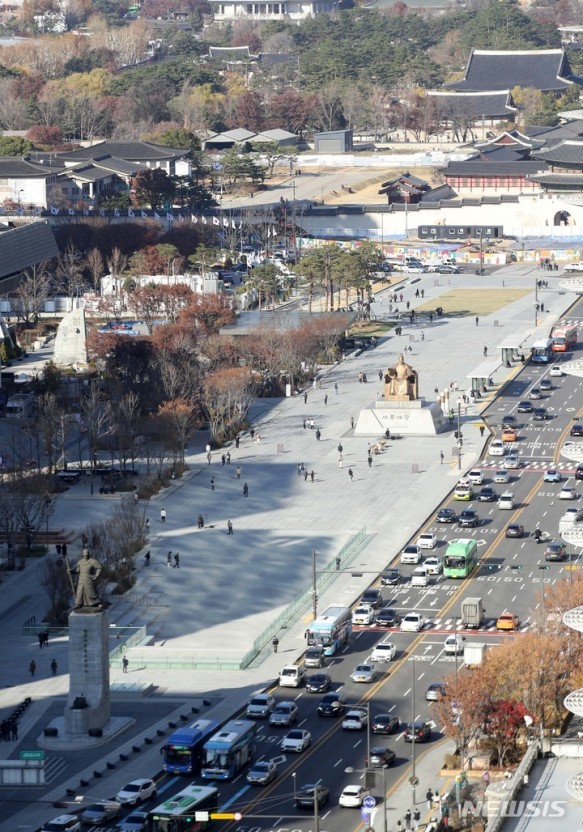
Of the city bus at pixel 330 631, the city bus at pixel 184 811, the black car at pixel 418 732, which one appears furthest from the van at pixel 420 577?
the city bus at pixel 184 811

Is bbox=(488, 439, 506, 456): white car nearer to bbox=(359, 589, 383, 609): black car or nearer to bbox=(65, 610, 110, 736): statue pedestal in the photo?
bbox=(359, 589, 383, 609): black car

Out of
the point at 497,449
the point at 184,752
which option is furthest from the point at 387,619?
the point at 497,449

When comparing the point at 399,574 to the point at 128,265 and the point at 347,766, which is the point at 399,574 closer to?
the point at 347,766

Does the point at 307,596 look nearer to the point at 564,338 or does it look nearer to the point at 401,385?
the point at 401,385

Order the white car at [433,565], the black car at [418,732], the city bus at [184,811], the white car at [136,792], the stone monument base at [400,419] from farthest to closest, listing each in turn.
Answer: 1. the stone monument base at [400,419]
2. the white car at [433,565]
3. the black car at [418,732]
4. the white car at [136,792]
5. the city bus at [184,811]

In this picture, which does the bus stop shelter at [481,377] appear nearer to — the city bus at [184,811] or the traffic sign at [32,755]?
the traffic sign at [32,755]

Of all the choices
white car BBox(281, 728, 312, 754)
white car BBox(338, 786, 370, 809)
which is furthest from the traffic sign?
white car BBox(338, 786, 370, 809)

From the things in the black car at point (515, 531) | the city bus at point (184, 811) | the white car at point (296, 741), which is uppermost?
the city bus at point (184, 811)
